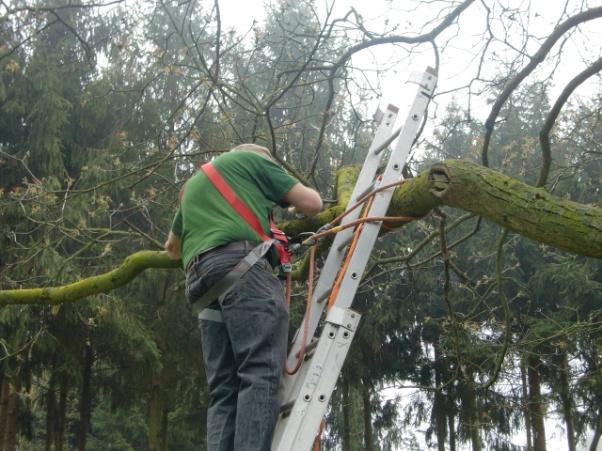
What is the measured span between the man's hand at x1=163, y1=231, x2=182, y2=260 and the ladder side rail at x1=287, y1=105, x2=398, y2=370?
0.72 metres

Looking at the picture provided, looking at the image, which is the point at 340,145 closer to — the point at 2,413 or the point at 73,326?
the point at 73,326

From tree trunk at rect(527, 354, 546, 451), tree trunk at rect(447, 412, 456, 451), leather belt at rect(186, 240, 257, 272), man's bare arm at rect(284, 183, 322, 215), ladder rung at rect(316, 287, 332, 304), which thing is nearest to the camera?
leather belt at rect(186, 240, 257, 272)

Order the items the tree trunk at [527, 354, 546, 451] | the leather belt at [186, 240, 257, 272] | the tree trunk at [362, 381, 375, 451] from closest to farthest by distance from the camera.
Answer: the leather belt at [186, 240, 257, 272], the tree trunk at [527, 354, 546, 451], the tree trunk at [362, 381, 375, 451]

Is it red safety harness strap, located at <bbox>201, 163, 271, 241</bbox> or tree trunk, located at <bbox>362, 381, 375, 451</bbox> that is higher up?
red safety harness strap, located at <bbox>201, 163, 271, 241</bbox>

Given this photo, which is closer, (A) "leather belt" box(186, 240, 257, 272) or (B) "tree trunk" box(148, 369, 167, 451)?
(A) "leather belt" box(186, 240, 257, 272)

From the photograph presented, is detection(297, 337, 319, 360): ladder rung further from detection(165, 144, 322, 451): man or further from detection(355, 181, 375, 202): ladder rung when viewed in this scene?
detection(355, 181, 375, 202): ladder rung

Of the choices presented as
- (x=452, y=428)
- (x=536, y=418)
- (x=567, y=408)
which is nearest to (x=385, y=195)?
(x=567, y=408)

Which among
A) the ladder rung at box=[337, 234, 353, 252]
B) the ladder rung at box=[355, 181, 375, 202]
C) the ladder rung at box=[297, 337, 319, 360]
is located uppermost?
the ladder rung at box=[355, 181, 375, 202]

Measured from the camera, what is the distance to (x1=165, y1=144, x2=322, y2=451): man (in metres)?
2.50

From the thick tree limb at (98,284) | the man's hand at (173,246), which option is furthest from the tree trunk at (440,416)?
the man's hand at (173,246)

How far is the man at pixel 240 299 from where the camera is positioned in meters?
2.50

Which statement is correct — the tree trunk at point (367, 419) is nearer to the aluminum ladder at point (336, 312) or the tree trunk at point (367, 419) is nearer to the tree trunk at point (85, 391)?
the tree trunk at point (85, 391)

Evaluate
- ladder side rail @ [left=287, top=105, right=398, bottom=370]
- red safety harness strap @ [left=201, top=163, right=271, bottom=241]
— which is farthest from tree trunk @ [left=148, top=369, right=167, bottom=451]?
red safety harness strap @ [left=201, top=163, right=271, bottom=241]

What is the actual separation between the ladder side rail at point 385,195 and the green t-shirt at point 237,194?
377mm
